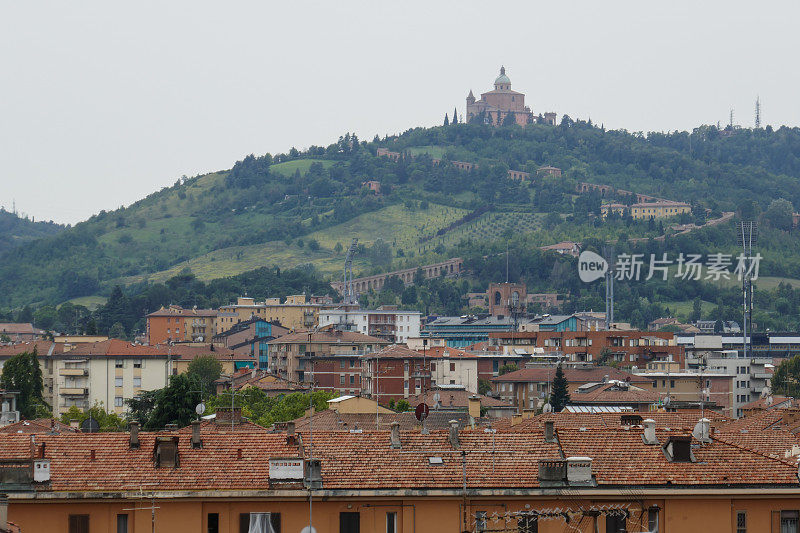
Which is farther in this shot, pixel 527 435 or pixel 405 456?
pixel 527 435

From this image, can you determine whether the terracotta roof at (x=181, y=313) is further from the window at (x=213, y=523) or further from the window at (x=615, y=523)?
the window at (x=615, y=523)

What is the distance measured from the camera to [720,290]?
16462cm

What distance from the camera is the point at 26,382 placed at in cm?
6231

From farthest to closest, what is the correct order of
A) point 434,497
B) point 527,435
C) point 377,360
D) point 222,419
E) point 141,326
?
point 141,326 < point 377,360 < point 222,419 < point 527,435 < point 434,497

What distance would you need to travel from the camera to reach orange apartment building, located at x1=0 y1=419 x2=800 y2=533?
18453 millimetres

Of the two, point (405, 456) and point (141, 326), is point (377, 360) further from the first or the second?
point (141, 326)

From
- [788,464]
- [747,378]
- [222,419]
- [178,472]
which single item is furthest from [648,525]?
[747,378]

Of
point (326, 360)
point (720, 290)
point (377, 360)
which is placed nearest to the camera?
point (377, 360)

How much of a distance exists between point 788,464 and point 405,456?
4.83m

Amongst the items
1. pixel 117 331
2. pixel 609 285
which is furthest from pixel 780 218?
pixel 117 331

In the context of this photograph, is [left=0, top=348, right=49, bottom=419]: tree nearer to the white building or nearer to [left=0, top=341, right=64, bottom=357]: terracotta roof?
[left=0, top=341, right=64, bottom=357]: terracotta roof

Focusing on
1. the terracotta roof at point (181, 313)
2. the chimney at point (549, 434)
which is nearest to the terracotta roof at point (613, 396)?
the chimney at point (549, 434)

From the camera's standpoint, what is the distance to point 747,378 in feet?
267

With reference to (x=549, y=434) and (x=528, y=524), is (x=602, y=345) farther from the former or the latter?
(x=528, y=524)
